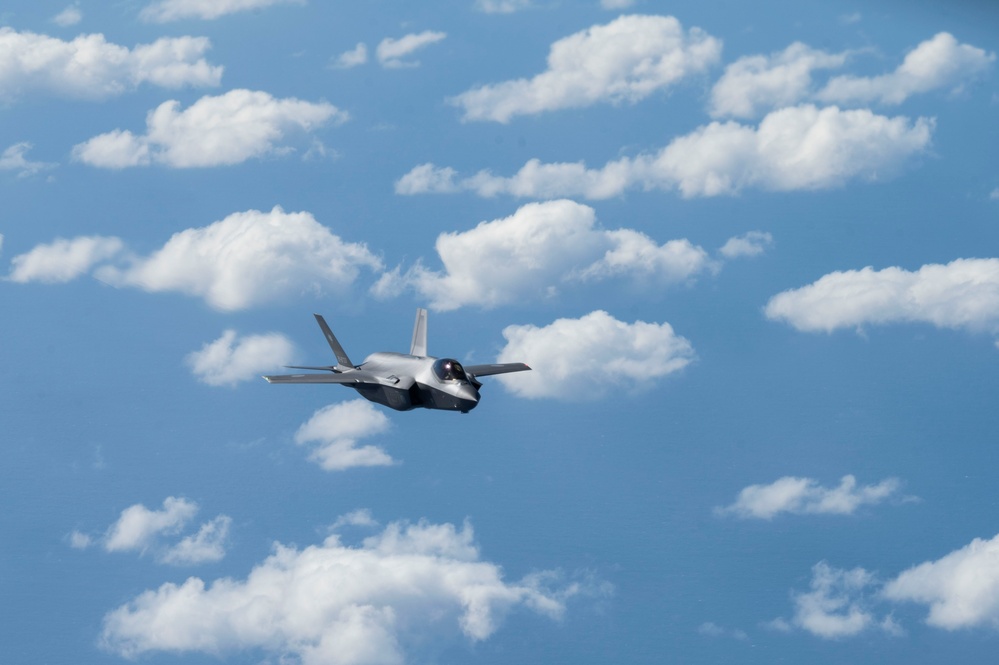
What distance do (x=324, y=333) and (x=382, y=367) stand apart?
18.5 ft

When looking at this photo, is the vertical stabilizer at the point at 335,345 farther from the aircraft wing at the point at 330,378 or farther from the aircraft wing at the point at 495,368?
the aircraft wing at the point at 495,368

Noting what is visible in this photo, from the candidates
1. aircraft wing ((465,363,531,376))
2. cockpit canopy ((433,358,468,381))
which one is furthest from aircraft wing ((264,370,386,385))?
aircraft wing ((465,363,531,376))

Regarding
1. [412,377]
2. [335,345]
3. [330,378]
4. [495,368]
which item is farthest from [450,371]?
[335,345]

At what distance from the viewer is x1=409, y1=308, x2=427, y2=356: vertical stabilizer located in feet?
243

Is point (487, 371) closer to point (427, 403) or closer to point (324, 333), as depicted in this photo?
point (427, 403)

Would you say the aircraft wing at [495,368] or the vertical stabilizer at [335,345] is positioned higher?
the vertical stabilizer at [335,345]

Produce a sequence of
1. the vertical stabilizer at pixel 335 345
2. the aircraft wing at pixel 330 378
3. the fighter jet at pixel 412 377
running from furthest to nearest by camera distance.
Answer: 1. the vertical stabilizer at pixel 335 345
2. the aircraft wing at pixel 330 378
3. the fighter jet at pixel 412 377

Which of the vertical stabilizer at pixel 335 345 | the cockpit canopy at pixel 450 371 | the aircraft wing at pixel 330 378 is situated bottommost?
the cockpit canopy at pixel 450 371

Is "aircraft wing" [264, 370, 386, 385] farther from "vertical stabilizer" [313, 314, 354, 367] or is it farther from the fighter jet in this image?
"vertical stabilizer" [313, 314, 354, 367]

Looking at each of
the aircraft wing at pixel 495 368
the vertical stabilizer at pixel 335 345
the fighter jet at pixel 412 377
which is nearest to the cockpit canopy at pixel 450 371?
the fighter jet at pixel 412 377

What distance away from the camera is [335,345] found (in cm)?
7612

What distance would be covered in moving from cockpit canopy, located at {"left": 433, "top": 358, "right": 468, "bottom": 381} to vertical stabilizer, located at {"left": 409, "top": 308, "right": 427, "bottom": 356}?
4060mm

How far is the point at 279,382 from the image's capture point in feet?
236

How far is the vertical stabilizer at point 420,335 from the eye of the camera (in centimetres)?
7400
